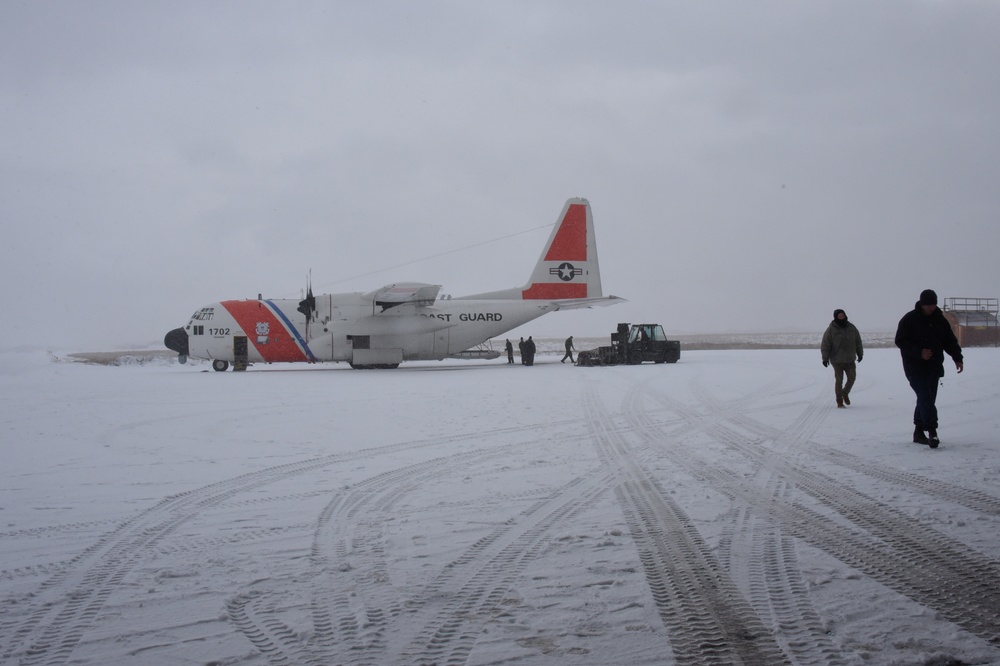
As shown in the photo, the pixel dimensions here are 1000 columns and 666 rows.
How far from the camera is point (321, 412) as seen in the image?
1118 cm

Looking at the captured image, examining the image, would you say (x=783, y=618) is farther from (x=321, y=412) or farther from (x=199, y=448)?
(x=321, y=412)

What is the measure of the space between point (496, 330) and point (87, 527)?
896 inches

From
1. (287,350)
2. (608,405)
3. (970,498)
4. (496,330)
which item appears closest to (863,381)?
(608,405)

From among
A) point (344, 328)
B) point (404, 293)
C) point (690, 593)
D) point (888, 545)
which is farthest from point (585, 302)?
point (690, 593)

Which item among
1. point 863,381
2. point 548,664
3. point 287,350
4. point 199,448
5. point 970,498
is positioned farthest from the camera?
point 287,350

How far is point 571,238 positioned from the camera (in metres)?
28.1

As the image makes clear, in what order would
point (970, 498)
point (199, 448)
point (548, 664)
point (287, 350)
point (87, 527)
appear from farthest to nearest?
point (287, 350) < point (199, 448) < point (970, 498) < point (87, 527) < point (548, 664)

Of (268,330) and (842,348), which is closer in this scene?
(842,348)

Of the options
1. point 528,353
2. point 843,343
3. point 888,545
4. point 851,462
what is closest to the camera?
point 888,545

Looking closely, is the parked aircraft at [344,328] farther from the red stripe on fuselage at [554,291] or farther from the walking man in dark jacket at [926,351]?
the walking man in dark jacket at [926,351]

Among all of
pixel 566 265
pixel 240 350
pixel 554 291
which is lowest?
pixel 240 350

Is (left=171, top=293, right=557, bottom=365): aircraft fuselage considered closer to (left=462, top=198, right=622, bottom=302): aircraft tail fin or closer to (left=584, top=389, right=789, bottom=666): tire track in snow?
(left=462, top=198, right=622, bottom=302): aircraft tail fin

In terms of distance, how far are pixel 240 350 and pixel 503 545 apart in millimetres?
23428

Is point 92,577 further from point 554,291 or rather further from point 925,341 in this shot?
point 554,291
